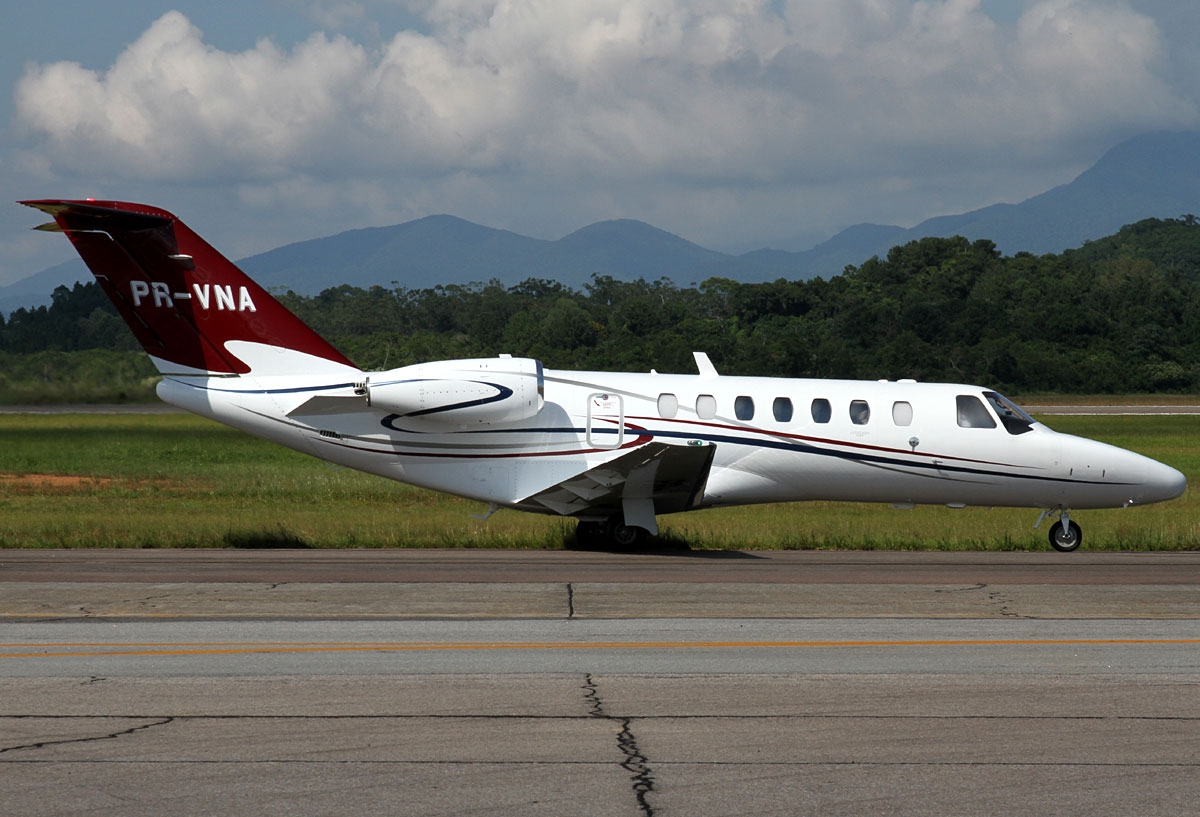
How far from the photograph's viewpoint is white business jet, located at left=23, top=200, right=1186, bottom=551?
741 inches

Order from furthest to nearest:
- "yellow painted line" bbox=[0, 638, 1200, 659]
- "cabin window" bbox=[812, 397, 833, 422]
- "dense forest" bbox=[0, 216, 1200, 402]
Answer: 1. "dense forest" bbox=[0, 216, 1200, 402]
2. "cabin window" bbox=[812, 397, 833, 422]
3. "yellow painted line" bbox=[0, 638, 1200, 659]

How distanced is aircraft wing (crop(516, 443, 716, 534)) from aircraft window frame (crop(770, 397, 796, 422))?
1.34 metres

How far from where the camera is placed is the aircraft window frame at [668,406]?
63.2 ft

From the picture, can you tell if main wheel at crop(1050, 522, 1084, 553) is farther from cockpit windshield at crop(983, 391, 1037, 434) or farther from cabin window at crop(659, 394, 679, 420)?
cabin window at crop(659, 394, 679, 420)

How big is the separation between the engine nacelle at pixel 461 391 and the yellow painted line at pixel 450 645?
311 inches

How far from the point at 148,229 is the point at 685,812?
46.9 ft

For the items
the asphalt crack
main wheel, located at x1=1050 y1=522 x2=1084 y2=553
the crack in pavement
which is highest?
main wheel, located at x1=1050 y1=522 x2=1084 y2=553

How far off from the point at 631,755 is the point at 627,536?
38.6 ft

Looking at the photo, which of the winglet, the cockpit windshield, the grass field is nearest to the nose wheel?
the grass field

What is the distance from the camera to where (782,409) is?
64.2 ft

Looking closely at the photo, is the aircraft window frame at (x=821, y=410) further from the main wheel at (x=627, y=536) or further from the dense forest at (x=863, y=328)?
the dense forest at (x=863, y=328)

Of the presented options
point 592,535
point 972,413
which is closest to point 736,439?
point 592,535

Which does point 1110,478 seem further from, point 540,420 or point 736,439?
point 540,420

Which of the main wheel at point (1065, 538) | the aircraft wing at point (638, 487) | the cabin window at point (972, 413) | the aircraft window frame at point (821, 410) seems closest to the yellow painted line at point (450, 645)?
the aircraft wing at point (638, 487)
